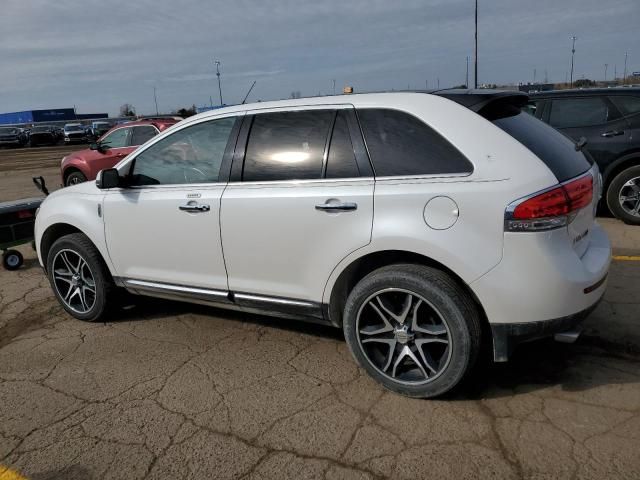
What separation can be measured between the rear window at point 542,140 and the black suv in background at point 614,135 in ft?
12.3

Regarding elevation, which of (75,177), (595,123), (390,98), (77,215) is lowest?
(75,177)

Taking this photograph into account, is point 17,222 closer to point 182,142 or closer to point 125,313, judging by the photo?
point 125,313

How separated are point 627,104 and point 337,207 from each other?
558 centimetres

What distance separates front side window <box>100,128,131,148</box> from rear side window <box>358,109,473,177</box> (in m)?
9.47

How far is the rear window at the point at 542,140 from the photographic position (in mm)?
2900

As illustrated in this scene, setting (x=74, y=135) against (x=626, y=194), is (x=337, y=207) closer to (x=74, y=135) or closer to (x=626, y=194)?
(x=626, y=194)

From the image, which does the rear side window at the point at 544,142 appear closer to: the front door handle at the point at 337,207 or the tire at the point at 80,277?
the front door handle at the point at 337,207

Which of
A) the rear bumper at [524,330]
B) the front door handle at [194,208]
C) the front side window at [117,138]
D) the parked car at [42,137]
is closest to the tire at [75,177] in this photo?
the front side window at [117,138]

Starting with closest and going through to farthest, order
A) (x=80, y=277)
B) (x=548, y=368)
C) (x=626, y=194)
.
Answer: (x=548, y=368), (x=80, y=277), (x=626, y=194)

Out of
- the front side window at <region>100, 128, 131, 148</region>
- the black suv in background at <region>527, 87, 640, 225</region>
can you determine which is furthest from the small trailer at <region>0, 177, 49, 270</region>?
the black suv in background at <region>527, 87, 640, 225</region>

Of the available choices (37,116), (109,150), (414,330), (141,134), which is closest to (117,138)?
(109,150)

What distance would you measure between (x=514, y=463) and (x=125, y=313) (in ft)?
11.6

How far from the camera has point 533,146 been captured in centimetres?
293

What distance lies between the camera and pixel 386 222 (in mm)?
3012
